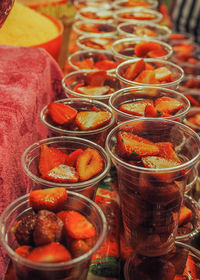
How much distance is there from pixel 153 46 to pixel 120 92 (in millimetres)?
399

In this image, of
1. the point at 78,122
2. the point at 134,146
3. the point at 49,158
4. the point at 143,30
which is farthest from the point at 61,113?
the point at 143,30

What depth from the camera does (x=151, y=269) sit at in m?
0.87

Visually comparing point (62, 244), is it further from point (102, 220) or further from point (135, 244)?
point (135, 244)

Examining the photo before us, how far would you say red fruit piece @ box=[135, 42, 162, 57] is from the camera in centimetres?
133

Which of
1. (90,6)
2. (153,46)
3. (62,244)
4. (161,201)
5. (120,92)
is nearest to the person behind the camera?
(62,244)

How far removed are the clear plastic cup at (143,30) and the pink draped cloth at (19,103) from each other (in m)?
0.42

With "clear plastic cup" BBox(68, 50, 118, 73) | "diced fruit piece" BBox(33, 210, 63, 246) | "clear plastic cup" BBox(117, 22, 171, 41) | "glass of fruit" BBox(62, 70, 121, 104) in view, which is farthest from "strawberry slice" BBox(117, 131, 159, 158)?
"clear plastic cup" BBox(117, 22, 171, 41)

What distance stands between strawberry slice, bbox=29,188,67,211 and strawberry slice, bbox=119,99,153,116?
339 millimetres

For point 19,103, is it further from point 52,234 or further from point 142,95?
point 52,234

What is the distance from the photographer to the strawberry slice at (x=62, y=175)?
0.78m

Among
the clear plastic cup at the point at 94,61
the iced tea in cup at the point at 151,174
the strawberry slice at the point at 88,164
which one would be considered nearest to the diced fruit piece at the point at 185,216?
the iced tea in cup at the point at 151,174

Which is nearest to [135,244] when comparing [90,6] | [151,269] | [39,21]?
[151,269]

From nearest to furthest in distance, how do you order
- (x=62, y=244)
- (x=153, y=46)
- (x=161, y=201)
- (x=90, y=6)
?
1. (x=62, y=244)
2. (x=161, y=201)
3. (x=153, y=46)
4. (x=90, y=6)

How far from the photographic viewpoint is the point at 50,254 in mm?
590
